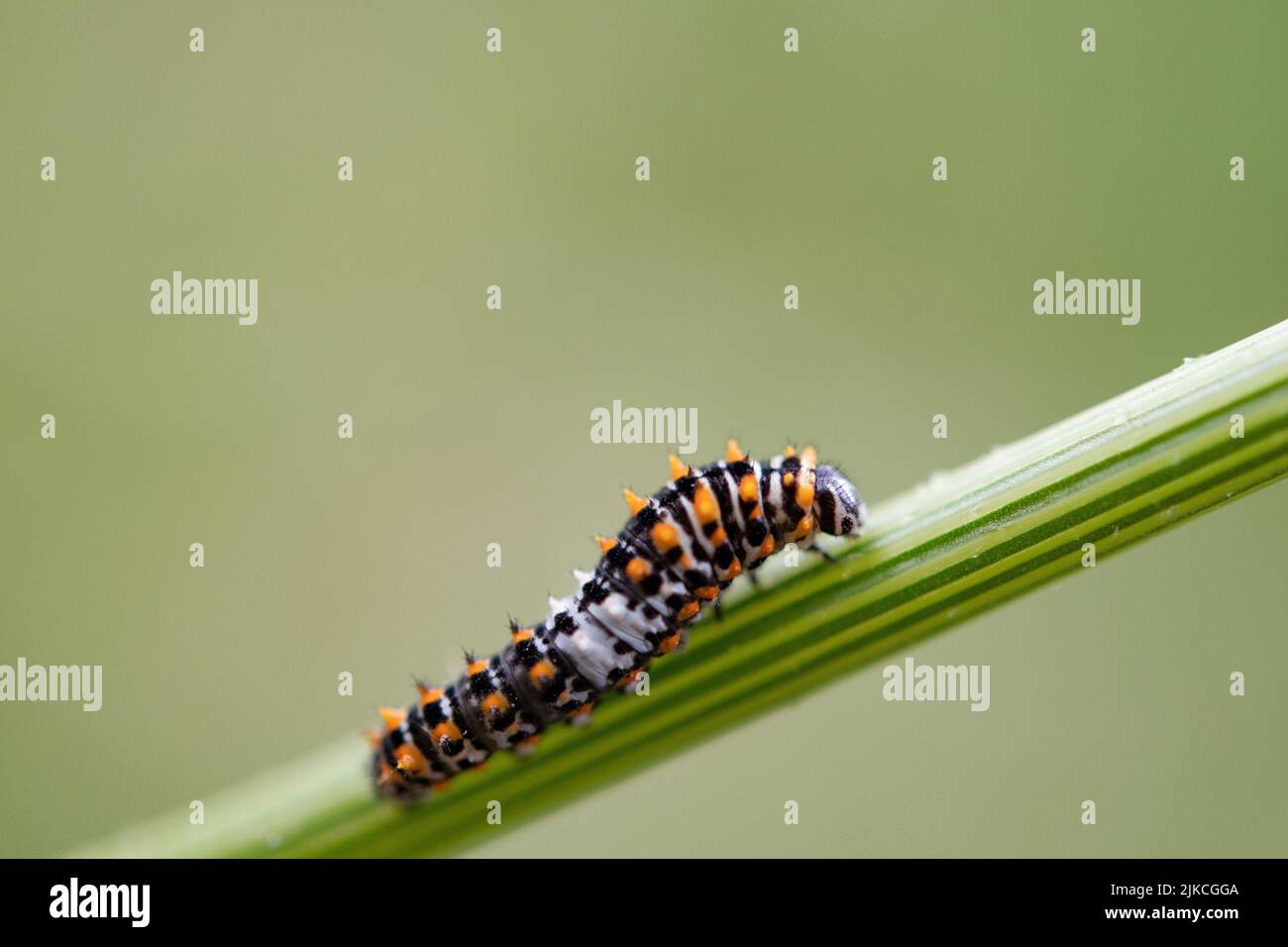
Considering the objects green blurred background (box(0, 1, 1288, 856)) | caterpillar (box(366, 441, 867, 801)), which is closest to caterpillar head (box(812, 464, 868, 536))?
caterpillar (box(366, 441, 867, 801))

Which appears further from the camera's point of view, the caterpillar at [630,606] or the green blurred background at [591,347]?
the green blurred background at [591,347]

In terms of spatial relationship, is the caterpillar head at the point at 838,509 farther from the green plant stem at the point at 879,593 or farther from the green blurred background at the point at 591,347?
the green blurred background at the point at 591,347

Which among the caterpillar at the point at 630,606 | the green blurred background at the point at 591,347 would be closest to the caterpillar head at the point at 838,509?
the caterpillar at the point at 630,606

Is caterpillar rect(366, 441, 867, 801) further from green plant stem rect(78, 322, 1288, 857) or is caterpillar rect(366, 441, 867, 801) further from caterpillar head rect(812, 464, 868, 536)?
green plant stem rect(78, 322, 1288, 857)

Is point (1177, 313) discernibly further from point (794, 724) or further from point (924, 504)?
point (924, 504)

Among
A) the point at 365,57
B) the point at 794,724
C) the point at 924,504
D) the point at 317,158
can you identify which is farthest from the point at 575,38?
the point at 924,504

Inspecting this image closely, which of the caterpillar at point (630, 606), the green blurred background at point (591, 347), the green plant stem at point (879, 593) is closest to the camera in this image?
the green plant stem at point (879, 593)
